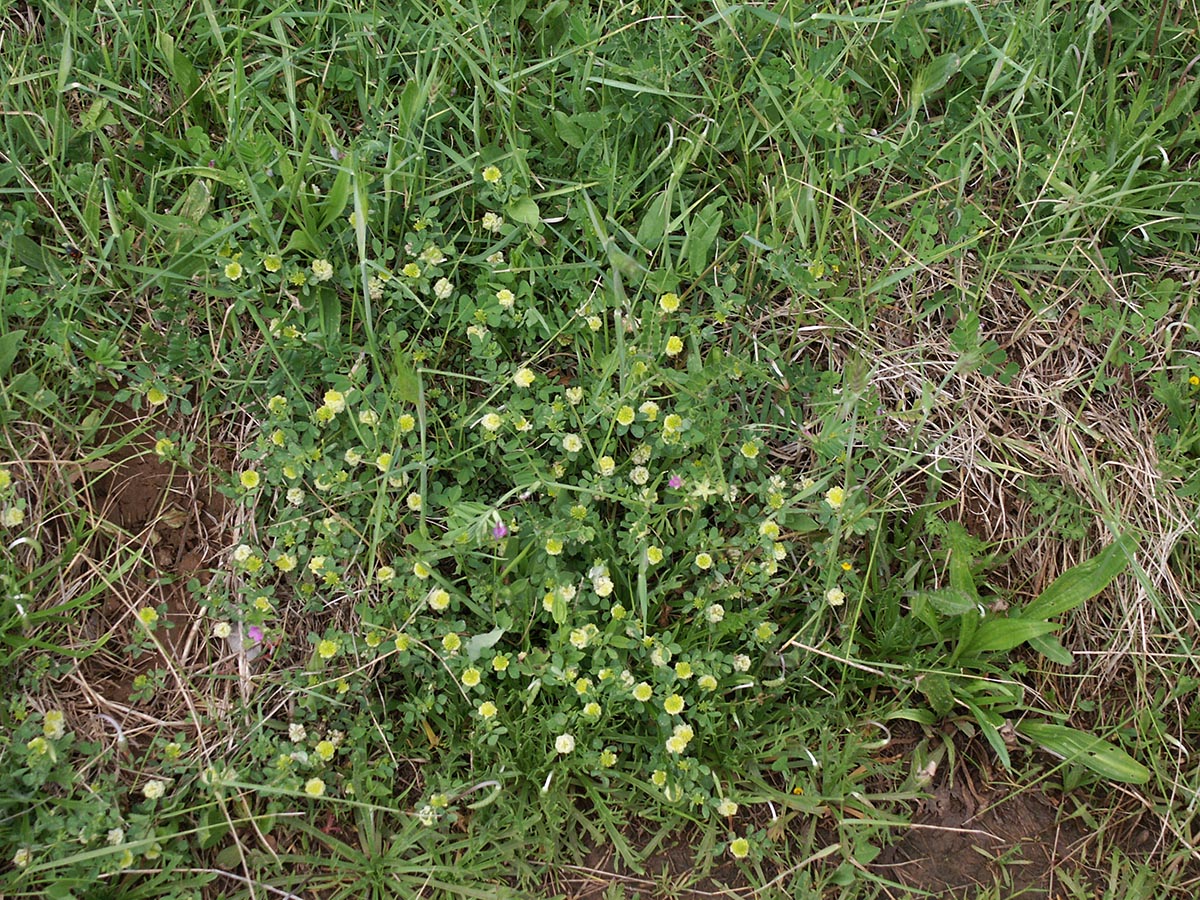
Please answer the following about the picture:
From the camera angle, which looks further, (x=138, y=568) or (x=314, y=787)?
(x=138, y=568)

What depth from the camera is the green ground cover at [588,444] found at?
214 cm

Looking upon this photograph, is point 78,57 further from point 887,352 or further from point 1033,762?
point 1033,762

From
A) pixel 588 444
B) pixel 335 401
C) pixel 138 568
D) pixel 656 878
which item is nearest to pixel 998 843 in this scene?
pixel 656 878

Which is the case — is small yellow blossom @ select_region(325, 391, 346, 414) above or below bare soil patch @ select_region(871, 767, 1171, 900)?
above

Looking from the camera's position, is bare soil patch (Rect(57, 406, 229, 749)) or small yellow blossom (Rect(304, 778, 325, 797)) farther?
bare soil patch (Rect(57, 406, 229, 749))

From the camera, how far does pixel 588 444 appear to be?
224cm

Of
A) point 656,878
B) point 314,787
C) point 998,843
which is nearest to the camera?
point 314,787

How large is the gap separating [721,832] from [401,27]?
2.19 m

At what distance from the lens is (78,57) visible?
2.49m

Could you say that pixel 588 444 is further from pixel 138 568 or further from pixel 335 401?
pixel 138 568

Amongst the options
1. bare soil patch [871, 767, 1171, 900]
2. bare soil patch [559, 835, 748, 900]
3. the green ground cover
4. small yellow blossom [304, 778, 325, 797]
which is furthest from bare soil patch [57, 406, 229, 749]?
bare soil patch [871, 767, 1171, 900]

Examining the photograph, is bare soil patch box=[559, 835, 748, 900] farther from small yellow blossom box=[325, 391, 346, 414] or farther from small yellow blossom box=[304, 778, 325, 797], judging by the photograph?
small yellow blossom box=[325, 391, 346, 414]

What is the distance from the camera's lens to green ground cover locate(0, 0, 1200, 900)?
7.01ft

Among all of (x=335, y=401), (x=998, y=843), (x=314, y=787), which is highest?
(x=335, y=401)
